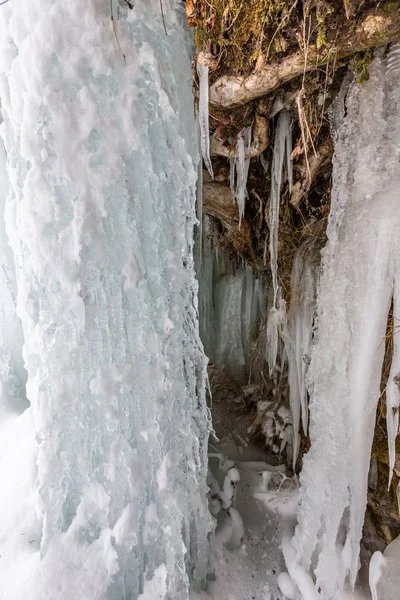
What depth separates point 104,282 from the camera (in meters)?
1.72

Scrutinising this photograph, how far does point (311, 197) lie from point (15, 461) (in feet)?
10.7

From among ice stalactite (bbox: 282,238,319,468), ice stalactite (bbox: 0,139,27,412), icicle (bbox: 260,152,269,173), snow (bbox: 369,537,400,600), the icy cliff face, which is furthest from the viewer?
ice stalactite (bbox: 0,139,27,412)

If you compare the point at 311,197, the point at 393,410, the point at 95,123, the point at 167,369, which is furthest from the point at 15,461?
the point at 311,197

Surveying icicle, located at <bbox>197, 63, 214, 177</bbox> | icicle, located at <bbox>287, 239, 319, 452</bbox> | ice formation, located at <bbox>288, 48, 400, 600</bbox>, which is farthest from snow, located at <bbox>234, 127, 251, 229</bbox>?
icicle, located at <bbox>287, 239, 319, 452</bbox>

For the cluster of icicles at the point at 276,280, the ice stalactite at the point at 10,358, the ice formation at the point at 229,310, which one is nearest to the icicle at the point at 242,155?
the cluster of icicles at the point at 276,280

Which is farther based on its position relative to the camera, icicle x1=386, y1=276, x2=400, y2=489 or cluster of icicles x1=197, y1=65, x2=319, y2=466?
cluster of icicles x1=197, y1=65, x2=319, y2=466

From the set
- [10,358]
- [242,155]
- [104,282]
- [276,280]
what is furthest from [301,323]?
[10,358]

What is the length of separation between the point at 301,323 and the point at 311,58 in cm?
191

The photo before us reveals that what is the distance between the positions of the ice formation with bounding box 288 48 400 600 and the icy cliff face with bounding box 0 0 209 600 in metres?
0.84

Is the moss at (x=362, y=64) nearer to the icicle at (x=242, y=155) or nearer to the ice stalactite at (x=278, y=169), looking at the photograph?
the ice stalactite at (x=278, y=169)

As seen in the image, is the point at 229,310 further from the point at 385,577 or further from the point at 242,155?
the point at 385,577

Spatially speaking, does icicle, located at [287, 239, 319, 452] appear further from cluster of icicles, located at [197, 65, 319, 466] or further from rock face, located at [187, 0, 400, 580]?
rock face, located at [187, 0, 400, 580]

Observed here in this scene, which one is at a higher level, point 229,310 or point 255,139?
point 255,139

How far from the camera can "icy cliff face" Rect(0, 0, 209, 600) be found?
1543 mm
